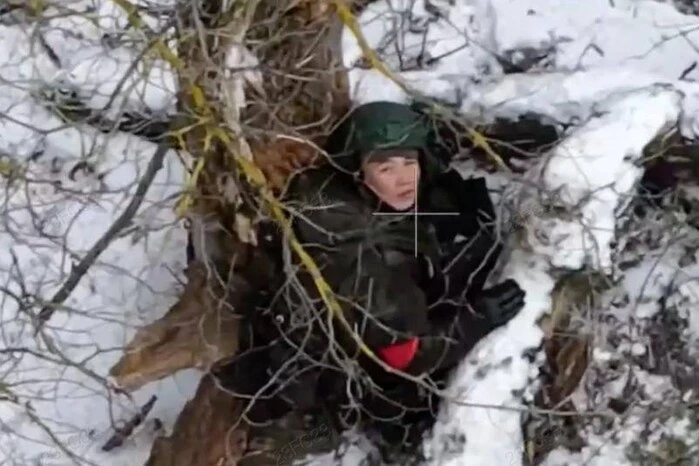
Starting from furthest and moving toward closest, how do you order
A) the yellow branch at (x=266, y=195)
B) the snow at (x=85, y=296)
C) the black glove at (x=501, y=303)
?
the snow at (x=85, y=296)
the black glove at (x=501, y=303)
the yellow branch at (x=266, y=195)

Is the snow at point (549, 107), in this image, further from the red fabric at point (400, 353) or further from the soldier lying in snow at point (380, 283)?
the red fabric at point (400, 353)

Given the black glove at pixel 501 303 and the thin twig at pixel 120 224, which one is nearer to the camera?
the thin twig at pixel 120 224

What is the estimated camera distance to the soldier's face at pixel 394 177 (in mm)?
3227

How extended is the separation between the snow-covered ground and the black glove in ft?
0.11

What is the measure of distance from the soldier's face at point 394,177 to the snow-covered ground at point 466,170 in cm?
39

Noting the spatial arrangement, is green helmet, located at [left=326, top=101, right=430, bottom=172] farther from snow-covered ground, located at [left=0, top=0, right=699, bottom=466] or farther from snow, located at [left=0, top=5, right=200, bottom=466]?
snow, located at [left=0, top=5, right=200, bottom=466]

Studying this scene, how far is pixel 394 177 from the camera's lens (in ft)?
10.6

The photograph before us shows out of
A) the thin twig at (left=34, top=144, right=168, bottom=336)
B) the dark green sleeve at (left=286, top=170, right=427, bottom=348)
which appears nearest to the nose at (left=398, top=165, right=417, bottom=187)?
the dark green sleeve at (left=286, top=170, right=427, bottom=348)

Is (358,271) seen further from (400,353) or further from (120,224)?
(120,224)

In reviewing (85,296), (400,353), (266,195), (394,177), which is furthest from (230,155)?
(85,296)

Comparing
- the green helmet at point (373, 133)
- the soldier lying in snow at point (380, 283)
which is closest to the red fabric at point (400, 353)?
the soldier lying in snow at point (380, 283)

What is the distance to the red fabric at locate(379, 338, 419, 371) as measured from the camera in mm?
3240

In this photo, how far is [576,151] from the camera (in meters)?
3.45

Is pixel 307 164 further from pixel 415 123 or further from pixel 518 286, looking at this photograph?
pixel 518 286
